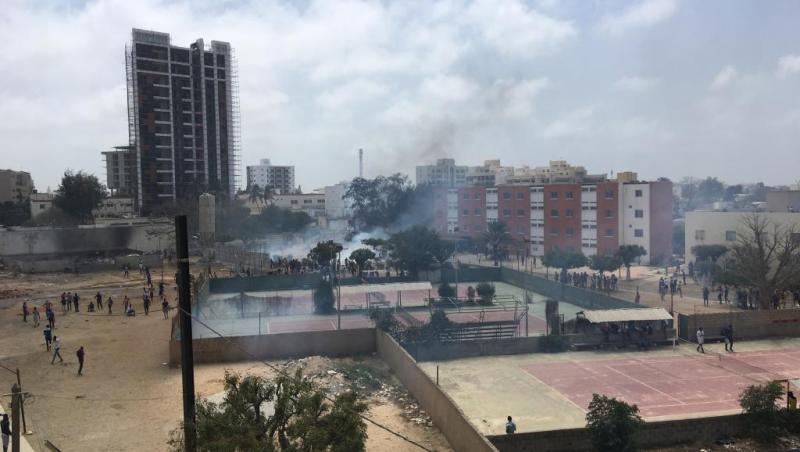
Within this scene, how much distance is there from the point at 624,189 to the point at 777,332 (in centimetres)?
3063

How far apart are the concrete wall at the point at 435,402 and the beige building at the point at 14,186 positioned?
9031 centimetres

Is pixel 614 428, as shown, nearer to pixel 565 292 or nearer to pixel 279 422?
pixel 279 422

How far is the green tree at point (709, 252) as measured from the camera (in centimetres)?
4425

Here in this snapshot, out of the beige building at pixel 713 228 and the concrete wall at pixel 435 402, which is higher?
the beige building at pixel 713 228

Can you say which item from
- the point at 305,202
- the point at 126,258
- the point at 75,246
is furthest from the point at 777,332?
the point at 305,202

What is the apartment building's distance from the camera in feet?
183

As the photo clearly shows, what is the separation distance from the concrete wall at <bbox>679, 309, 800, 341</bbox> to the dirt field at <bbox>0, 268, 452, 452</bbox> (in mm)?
13647

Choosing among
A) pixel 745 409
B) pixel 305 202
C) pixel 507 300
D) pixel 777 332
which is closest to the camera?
pixel 745 409

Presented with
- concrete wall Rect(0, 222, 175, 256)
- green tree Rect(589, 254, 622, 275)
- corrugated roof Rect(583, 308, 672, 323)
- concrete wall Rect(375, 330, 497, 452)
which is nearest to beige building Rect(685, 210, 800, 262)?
green tree Rect(589, 254, 622, 275)

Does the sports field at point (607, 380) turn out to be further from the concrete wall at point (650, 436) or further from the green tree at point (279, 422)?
the green tree at point (279, 422)

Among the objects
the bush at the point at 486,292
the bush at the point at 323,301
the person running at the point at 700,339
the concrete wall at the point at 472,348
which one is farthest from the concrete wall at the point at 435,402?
the person running at the point at 700,339

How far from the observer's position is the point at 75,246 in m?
63.4

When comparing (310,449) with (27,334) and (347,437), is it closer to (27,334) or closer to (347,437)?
(347,437)

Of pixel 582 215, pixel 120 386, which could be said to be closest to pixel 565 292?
pixel 582 215
